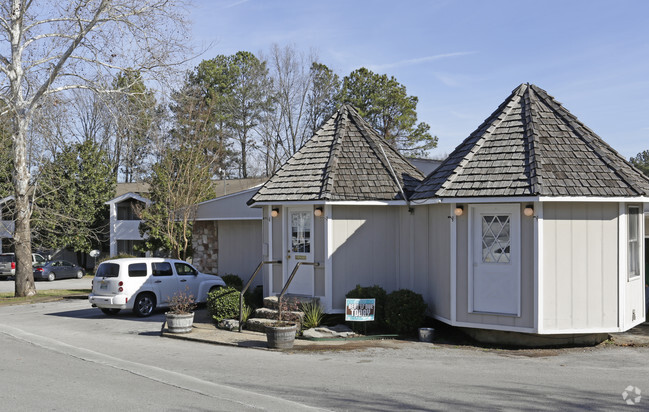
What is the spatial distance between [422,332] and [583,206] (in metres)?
3.90

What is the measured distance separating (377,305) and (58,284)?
23916 mm

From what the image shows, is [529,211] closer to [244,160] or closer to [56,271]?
[56,271]

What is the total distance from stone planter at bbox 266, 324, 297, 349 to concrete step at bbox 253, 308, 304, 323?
1214mm

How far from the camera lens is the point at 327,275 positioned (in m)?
13.4

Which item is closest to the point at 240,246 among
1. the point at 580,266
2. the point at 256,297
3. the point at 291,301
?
the point at 256,297

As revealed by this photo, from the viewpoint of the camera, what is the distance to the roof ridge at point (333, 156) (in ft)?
43.8

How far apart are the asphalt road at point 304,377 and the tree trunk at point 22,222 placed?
1102cm

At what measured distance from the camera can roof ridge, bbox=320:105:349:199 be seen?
13.3m

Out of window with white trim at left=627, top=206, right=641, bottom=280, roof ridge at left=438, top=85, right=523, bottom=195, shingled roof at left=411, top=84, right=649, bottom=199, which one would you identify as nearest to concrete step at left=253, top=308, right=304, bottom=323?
shingled roof at left=411, top=84, right=649, bottom=199

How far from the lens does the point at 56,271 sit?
112 feet

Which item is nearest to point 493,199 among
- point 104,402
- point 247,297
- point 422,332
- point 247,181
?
point 422,332

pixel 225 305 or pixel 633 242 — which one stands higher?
pixel 633 242

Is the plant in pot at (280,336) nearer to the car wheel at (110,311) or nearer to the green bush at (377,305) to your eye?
the green bush at (377,305)

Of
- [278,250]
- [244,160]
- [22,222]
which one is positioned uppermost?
[244,160]
